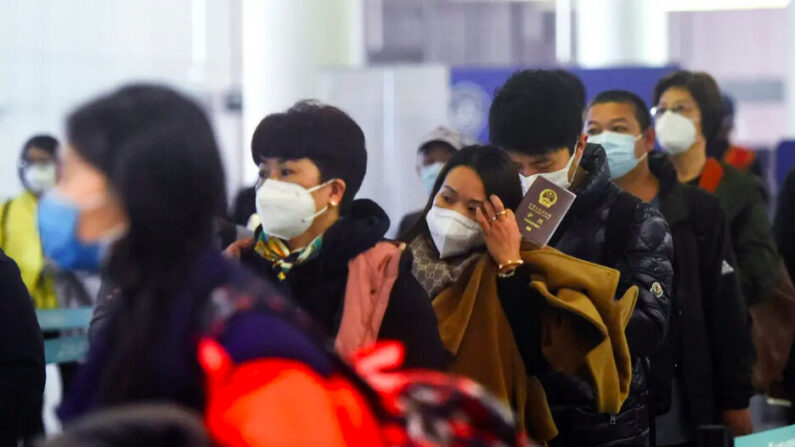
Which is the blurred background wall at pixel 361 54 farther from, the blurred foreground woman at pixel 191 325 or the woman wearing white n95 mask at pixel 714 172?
the woman wearing white n95 mask at pixel 714 172

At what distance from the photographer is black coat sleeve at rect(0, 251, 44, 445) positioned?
3426mm

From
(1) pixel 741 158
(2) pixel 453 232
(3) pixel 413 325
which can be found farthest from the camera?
(1) pixel 741 158

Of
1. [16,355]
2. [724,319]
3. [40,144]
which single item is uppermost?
[40,144]

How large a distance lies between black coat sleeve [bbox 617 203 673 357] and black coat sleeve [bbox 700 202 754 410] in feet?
3.04

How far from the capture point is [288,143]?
3219 millimetres

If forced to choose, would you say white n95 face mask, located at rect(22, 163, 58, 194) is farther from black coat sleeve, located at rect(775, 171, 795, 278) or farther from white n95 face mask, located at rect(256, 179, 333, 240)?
black coat sleeve, located at rect(775, 171, 795, 278)

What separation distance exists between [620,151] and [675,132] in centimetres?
115

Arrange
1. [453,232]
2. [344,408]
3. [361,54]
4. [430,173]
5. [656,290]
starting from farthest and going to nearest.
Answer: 1. [361,54]
2. [430,173]
3. [656,290]
4. [453,232]
5. [344,408]

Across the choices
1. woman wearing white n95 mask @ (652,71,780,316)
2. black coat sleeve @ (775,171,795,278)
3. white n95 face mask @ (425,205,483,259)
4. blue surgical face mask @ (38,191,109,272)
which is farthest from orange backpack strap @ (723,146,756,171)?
blue surgical face mask @ (38,191,109,272)

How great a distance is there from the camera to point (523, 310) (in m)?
3.37

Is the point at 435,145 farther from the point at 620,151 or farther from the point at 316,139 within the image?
the point at 316,139

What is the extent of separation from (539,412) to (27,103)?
24.7 ft

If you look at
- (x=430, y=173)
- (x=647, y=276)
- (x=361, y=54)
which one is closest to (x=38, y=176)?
(x=430, y=173)

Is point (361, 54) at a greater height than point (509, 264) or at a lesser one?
greater
